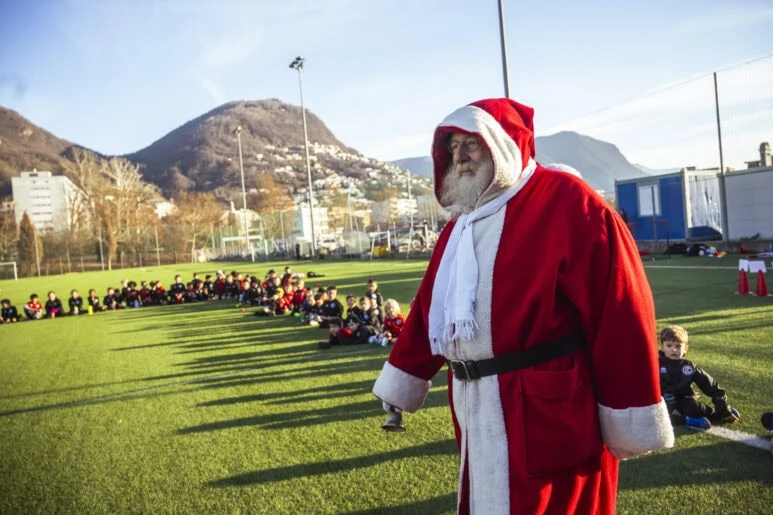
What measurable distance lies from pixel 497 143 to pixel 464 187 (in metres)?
0.24

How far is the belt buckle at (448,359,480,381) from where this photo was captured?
2.00 metres

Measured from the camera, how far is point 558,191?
77.1 inches

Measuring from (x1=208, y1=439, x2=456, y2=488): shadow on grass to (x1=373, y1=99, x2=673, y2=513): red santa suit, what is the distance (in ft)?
7.17

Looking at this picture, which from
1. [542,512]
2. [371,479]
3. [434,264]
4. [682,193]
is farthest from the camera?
[682,193]

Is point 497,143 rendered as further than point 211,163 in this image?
No

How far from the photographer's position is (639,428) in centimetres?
177

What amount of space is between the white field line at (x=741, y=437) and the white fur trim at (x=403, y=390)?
2974 mm

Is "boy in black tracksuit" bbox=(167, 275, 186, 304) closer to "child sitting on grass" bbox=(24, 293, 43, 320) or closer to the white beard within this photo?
"child sitting on grass" bbox=(24, 293, 43, 320)

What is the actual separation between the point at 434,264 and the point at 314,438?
9.83 ft

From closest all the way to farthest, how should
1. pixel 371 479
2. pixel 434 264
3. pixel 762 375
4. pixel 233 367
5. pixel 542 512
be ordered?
pixel 542 512, pixel 434 264, pixel 371 479, pixel 762 375, pixel 233 367

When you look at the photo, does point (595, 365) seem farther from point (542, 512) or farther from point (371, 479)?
point (371, 479)

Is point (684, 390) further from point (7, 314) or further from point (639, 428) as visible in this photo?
point (7, 314)

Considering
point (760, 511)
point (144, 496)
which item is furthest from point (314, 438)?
point (760, 511)

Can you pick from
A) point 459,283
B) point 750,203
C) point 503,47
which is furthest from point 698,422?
point 750,203
